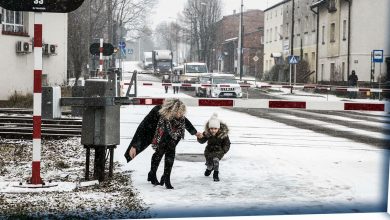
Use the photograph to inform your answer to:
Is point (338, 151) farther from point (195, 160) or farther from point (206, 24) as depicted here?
point (206, 24)

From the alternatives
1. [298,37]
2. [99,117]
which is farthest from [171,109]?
[298,37]

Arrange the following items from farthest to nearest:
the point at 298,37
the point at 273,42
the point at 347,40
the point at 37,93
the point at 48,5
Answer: the point at 298,37
the point at 273,42
the point at 347,40
the point at 37,93
the point at 48,5

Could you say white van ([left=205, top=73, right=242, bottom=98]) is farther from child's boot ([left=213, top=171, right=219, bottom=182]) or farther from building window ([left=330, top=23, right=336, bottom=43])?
building window ([left=330, top=23, right=336, bottom=43])

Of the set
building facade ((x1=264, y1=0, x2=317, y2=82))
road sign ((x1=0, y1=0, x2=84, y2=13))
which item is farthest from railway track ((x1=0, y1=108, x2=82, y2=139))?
building facade ((x1=264, y1=0, x2=317, y2=82))

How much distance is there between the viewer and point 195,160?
8.48 meters

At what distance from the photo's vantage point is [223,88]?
1788 centimetres

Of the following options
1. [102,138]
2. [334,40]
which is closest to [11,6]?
[102,138]

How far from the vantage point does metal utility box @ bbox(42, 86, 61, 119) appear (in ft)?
21.0

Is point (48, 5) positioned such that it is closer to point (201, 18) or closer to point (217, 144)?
point (201, 18)

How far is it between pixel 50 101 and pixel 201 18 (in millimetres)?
2055

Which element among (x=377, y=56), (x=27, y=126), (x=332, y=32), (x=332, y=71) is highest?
(x=332, y=32)

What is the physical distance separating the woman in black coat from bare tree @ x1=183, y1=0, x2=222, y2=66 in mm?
1057

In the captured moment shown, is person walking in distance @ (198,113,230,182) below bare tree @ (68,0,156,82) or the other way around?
below

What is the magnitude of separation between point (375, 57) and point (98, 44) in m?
14.7
